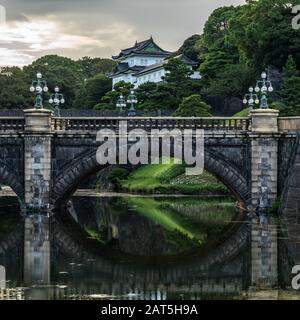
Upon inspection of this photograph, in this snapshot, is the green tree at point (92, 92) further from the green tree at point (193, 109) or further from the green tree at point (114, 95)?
the green tree at point (193, 109)

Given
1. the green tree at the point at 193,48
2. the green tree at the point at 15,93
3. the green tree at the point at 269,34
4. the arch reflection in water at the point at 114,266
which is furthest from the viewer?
the green tree at the point at 193,48

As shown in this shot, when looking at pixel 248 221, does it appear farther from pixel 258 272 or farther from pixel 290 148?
pixel 258 272

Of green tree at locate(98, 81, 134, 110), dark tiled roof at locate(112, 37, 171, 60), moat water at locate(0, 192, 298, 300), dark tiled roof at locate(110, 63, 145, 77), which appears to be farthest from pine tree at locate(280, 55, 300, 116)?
Answer: dark tiled roof at locate(112, 37, 171, 60)

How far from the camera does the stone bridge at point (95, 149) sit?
45.2 m

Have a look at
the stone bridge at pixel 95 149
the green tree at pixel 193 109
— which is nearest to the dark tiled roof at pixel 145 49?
the green tree at pixel 193 109

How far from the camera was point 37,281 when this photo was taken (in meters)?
25.5

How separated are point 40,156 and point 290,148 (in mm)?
13522

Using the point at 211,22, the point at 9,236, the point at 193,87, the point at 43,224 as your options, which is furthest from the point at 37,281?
the point at 211,22

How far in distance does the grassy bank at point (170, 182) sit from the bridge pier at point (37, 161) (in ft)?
71.6

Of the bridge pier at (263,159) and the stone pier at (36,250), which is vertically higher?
the bridge pier at (263,159)

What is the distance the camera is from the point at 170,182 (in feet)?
231

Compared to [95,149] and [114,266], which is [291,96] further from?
[114,266]

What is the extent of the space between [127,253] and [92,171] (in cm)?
1428

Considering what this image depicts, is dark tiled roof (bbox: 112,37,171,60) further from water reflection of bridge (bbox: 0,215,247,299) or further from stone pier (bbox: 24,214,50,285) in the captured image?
water reflection of bridge (bbox: 0,215,247,299)
